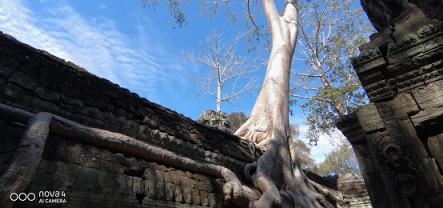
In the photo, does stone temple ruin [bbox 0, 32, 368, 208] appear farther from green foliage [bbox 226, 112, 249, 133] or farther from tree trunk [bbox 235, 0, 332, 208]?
green foliage [bbox 226, 112, 249, 133]

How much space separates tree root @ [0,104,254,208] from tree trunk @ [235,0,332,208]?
1.80ft

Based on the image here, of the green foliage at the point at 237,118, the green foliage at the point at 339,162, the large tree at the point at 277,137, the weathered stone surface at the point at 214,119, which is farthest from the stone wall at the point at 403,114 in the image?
the green foliage at the point at 339,162

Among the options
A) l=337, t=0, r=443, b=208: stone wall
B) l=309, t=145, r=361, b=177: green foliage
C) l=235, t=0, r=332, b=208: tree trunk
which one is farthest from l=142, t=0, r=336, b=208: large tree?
l=309, t=145, r=361, b=177: green foliage

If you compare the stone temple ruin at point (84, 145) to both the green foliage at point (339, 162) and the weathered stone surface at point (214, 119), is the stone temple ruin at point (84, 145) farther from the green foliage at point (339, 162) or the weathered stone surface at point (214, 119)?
the green foliage at point (339, 162)

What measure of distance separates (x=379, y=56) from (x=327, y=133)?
894 centimetres

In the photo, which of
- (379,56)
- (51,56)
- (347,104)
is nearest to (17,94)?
(51,56)

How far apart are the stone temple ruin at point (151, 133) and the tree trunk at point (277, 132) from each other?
0.99 m

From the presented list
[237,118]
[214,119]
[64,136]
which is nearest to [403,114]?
[64,136]

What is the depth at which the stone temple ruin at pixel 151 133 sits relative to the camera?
5.99 ft

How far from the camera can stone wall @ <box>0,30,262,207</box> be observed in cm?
186

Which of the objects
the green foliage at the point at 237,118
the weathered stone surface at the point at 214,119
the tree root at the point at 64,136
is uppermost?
the green foliage at the point at 237,118

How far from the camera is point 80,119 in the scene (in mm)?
2490

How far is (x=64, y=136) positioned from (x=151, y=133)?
3.52 feet

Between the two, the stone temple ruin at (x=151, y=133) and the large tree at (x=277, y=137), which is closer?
the stone temple ruin at (x=151, y=133)
